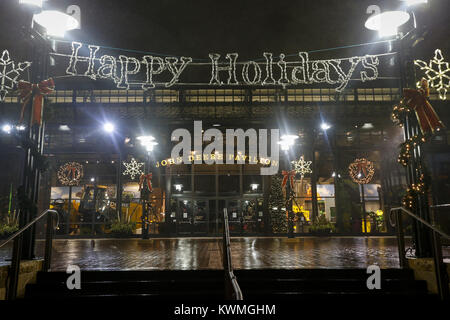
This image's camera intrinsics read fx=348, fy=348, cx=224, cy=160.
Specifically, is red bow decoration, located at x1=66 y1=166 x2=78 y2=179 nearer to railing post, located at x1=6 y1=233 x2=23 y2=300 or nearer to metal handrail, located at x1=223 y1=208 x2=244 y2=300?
railing post, located at x1=6 y1=233 x2=23 y2=300

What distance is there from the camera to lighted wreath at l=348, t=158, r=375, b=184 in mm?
15891

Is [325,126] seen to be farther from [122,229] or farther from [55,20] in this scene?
[55,20]

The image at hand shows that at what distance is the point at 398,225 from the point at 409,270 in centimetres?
73

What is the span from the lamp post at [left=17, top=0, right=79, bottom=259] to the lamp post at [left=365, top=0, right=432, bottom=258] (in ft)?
17.8

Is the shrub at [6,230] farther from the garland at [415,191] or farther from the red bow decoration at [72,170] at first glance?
the garland at [415,191]

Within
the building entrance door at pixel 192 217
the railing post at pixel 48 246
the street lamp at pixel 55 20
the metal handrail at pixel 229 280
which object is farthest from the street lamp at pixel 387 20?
the building entrance door at pixel 192 217

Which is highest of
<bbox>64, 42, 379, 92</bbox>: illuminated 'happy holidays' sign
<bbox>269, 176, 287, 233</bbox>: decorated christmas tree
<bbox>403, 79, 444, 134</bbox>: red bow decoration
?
<bbox>64, 42, 379, 92</bbox>: illuminated 'happy holidays' sign

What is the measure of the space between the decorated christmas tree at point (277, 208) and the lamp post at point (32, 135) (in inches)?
484

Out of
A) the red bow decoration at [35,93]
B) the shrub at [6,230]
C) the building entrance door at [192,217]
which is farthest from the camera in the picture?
the building entrance door at [192,217]

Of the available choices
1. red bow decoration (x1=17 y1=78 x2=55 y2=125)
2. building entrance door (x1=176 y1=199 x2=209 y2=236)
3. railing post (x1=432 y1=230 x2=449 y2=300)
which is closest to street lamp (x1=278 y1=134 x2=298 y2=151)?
building entrance door (x1=176 y1=199 x2=209 y2=236)

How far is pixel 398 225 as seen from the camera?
18.9 feet

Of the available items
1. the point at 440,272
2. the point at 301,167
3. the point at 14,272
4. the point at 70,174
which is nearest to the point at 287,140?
the point at 301,167

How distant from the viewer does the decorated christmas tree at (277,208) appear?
650 inches
